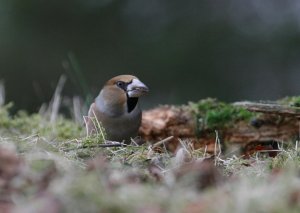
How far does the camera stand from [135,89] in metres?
4.76

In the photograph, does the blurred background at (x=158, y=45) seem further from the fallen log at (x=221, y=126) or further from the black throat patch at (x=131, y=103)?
the black throat patch at (x=131, y=103)

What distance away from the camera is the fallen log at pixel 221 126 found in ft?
16.2

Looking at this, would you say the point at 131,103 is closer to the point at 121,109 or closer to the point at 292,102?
the point at 121,109

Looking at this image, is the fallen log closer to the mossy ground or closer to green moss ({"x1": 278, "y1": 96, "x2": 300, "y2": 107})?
green moss ({"x1": 278, "y1": 96, "x2": 300, "y2": 107})

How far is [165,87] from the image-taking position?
37.2ft

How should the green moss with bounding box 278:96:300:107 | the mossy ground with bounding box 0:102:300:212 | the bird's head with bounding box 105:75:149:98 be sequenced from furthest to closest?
1. the bird's head with bounding box 105:75:149:98
2. the green moss with bounding box 278:96:300:107
3. the mossy ground with bounding box 0:102:300:212

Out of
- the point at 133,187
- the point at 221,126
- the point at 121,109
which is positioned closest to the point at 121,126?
the point at 121,109

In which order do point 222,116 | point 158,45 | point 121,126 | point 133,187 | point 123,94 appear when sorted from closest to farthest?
point 133,187 < point 121,126 < point 123,94 < point 222,116 < point 158,45

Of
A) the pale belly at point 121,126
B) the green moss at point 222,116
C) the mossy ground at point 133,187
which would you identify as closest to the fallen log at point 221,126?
the green moss at point 222,116

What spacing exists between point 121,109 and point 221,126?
740 mm

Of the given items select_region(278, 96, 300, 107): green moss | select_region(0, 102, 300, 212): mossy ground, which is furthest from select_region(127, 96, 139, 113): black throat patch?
select_region(0, 102, 300, 212): mossy ground

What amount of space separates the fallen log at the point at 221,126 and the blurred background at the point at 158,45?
5204 mm

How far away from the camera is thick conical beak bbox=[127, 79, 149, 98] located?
4723mm

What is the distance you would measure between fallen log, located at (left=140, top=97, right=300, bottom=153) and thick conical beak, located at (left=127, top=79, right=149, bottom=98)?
19.8 inches
